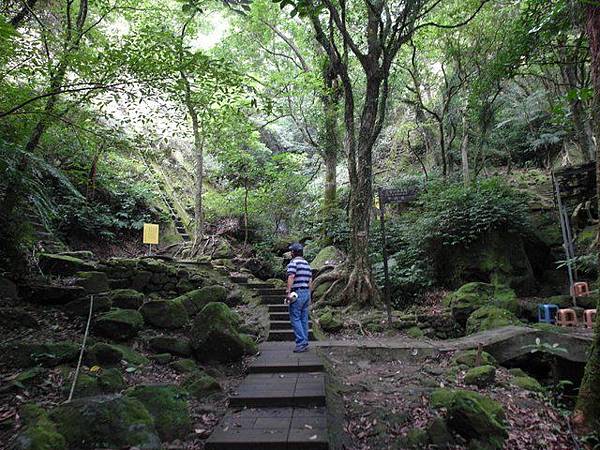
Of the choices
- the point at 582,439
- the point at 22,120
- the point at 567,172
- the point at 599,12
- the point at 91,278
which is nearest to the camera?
the point at 582,439

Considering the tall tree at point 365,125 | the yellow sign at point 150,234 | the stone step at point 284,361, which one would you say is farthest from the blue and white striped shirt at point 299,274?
the yellow sign at point 150,234

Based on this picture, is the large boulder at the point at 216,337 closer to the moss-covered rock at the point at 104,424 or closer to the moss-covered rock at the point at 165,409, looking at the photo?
the moss-covered rock at the point at 165,409

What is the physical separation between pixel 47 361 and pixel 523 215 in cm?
1097

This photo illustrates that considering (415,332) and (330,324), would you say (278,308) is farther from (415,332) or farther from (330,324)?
(415,332)

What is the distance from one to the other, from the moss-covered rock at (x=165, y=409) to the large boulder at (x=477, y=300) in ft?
20.0

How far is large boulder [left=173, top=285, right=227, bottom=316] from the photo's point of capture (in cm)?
668

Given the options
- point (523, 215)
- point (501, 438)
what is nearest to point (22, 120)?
point (501, 438)

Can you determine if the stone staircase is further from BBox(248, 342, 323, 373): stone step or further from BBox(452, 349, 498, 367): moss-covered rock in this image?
BBox(452, 349, 498, 367): moss-covered rock

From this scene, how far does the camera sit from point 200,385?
4.75 m

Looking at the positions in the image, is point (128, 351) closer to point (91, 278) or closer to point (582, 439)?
point (91, 278)

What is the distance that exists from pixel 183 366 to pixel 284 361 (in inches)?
61.8

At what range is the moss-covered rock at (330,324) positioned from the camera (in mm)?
7805

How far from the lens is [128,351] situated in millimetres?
4988

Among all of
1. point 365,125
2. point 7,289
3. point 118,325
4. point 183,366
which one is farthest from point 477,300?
point 7,289
